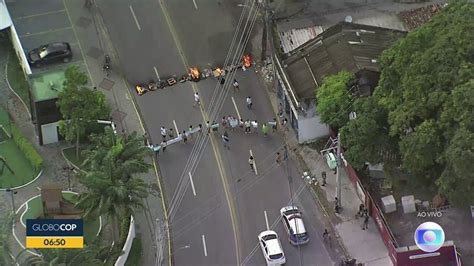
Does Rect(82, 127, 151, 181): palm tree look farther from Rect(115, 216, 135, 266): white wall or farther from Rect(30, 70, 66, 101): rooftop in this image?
Rect(30, 70, 66, 101): rooftop

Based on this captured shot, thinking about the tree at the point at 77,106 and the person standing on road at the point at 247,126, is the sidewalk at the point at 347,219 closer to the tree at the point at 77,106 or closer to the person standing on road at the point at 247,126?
the person standing on road at the point at 247,126

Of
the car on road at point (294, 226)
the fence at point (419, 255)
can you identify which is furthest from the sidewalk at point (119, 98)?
the fence at point (419, 255)

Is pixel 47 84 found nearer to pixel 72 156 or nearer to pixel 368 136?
pixel 72 156

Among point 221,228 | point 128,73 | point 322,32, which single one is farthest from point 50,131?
point 322,32

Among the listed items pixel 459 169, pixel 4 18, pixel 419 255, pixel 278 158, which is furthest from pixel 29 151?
pixel 459 169

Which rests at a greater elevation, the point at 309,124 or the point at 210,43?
the point at 210,43

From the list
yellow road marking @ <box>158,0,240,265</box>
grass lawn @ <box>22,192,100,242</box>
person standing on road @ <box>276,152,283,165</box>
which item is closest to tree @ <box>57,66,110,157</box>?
grass lawn @ <box>22,192,100,242</box>

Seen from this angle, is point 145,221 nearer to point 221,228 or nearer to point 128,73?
point 221,228
